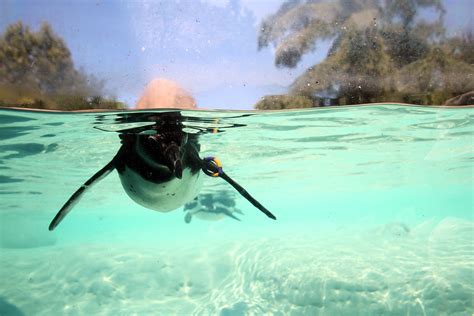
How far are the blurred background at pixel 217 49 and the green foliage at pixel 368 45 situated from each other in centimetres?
2

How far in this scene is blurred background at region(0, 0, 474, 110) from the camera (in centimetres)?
465

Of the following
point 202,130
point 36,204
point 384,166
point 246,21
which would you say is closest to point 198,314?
point 202,130

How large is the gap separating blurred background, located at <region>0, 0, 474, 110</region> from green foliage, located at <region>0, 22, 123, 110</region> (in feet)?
0.05

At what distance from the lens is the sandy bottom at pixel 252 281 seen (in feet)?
31.9

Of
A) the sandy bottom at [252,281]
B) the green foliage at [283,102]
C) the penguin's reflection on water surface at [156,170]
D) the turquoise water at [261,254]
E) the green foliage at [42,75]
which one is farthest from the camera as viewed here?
the sandy bottom at [252,281]

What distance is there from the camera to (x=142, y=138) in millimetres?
4973

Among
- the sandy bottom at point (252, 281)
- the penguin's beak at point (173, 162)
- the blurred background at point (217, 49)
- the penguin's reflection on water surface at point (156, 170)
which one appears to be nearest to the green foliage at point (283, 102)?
the blurred background at point (217, 49)

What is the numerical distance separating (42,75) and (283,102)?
13.7ft

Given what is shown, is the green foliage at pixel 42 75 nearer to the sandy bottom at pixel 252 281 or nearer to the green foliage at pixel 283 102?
the green foliage at pixel 283 102

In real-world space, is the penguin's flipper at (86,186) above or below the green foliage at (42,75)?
below

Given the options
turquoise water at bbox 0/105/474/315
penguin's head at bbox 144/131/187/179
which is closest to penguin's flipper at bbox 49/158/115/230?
penguin's head at bbox 144/131/187/179

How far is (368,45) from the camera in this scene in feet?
18.1

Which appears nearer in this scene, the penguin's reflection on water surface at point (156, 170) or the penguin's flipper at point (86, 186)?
the penguin's reflection on water surface at point (156, 170)

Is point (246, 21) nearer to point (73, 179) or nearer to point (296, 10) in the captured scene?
point (296, 10)
